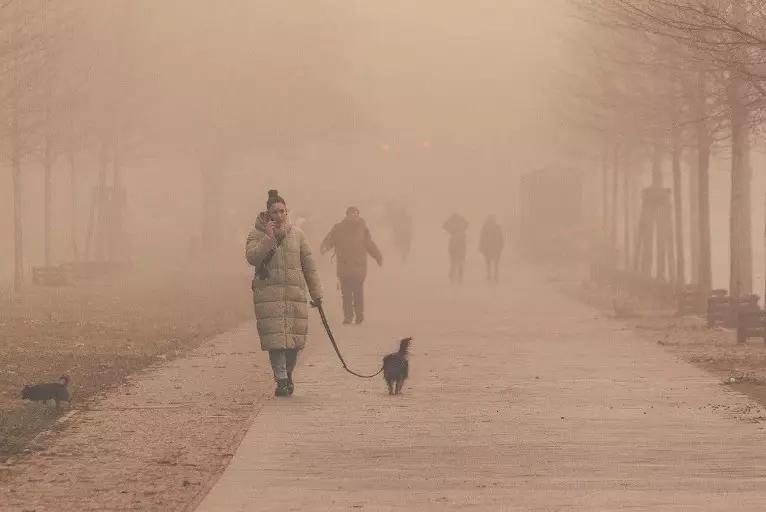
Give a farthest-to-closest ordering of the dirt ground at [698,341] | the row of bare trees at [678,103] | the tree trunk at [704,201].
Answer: the tree trunk at [704,201] → the row of bare trees at [678,103] → the dirt ground at [698,341]

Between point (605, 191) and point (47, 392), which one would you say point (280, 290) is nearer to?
point (47, 392)

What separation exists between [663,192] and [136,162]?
31.5 meters

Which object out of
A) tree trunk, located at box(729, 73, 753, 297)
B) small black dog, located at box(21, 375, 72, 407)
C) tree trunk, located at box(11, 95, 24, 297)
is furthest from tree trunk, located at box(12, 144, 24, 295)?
small black dog, located at box(21, 375, 72, 407)

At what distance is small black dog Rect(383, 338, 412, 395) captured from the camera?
14.7 metres

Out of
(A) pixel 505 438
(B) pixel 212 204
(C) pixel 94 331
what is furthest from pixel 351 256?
(B) pixel 212 204

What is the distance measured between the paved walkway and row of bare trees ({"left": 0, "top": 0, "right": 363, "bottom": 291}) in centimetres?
2632

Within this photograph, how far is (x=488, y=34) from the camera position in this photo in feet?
464

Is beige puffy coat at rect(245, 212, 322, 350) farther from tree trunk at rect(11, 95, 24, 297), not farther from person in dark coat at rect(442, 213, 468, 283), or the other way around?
person in dark coat at rect(442, 213, 468, 283)

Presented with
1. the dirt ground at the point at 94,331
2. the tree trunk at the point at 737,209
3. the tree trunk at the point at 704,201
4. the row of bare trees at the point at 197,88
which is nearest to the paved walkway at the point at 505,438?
the dirt ground at the point at 94,331

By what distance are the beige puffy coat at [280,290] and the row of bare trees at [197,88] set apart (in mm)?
28314

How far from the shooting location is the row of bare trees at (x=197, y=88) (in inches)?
1795

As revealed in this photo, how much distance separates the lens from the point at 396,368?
580 inches

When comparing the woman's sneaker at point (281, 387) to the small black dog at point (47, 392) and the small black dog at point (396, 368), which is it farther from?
the small black dog at point (47, 392)

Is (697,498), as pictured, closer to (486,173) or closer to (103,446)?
(103,446)
